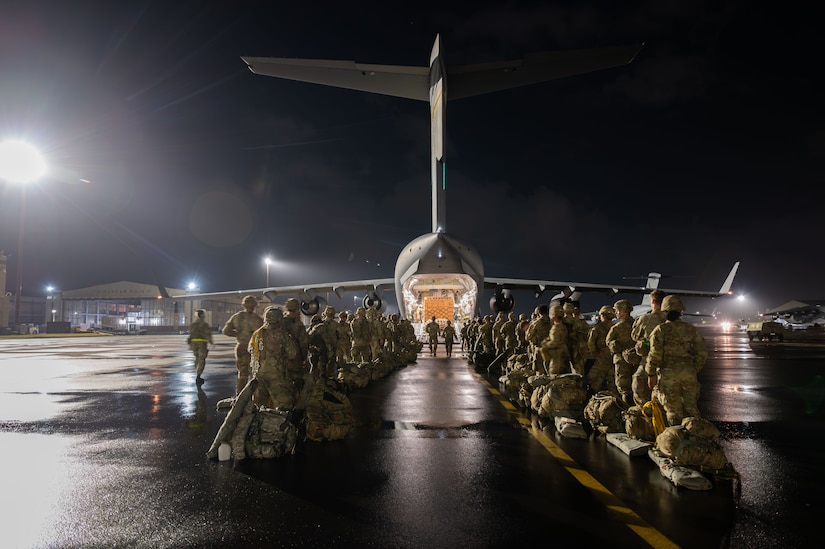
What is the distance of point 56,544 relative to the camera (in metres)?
3.44

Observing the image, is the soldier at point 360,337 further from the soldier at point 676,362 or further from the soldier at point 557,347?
the soldier at point 676,362

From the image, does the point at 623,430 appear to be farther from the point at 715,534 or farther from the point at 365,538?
the point at 365,538

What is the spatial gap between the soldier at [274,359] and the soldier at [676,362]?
4.39 meters

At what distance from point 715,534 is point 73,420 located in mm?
8587

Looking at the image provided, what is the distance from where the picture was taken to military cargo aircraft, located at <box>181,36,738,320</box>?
17.9 meters

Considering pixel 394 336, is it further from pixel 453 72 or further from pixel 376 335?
pixel 453 72

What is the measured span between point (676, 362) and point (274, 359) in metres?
4.80

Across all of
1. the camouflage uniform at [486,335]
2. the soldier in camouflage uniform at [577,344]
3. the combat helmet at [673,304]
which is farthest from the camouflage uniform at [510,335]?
the combat helmet at [673,304]

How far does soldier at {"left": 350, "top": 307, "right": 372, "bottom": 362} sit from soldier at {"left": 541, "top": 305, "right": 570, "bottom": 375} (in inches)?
238

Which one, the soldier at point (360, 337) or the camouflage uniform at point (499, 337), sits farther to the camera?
the camouflage uniform at point (499, 337)

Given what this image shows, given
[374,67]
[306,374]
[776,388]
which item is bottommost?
[776,388]

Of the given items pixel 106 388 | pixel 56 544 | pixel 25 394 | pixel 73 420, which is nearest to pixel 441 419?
pixel 56 544

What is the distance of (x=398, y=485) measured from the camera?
4.64m

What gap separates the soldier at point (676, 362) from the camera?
553cm
